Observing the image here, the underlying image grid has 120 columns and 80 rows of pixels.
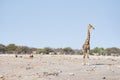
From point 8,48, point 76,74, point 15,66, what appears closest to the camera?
point 76,74

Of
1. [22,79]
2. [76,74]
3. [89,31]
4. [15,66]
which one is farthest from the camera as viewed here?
[89,31]

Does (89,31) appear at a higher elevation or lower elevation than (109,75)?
higher

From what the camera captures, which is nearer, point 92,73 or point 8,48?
point 92,73

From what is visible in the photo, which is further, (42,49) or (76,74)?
(42,49)

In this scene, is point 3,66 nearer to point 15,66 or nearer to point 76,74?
point 15,66

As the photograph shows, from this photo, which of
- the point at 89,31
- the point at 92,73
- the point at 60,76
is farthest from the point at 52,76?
the point at 89,31

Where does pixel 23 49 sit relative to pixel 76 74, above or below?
above

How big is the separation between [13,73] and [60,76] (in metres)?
3.11

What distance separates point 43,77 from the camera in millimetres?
20766

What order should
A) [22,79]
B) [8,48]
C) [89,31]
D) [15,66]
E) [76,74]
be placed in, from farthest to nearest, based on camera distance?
[8,48] < [89,31] < [15,66] < [76,74] < [22,79]

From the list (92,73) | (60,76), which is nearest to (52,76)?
(60,76)

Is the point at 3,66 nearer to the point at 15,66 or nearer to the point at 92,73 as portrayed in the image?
the point at 15,66

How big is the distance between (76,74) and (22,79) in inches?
110

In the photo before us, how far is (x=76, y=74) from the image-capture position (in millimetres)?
21859
